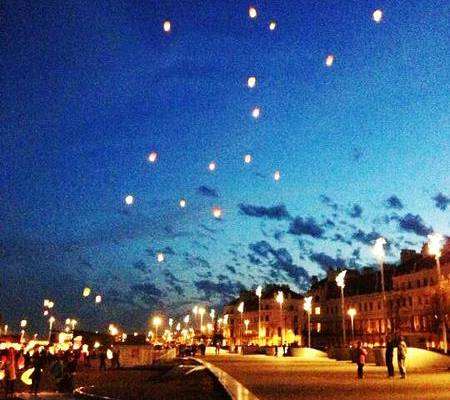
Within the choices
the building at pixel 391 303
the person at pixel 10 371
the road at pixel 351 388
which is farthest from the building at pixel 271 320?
the person at pixel 10 371

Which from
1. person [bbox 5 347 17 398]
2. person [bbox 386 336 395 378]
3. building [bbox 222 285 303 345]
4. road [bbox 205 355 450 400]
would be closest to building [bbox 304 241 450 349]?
building [bbox 222 285 303 345]

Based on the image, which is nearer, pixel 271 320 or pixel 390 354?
pixel 390 354

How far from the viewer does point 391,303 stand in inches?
3310

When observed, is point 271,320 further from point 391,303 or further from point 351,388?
point 351,388

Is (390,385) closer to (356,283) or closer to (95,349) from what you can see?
(95,349)

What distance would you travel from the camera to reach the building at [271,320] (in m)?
120

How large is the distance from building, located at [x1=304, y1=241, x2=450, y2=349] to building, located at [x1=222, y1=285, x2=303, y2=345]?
1149 cm

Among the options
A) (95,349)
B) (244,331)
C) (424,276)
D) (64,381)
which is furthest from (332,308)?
(64,381)

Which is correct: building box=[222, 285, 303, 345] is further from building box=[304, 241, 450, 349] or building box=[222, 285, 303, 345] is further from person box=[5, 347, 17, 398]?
person box=[5, 347, 17, 398]

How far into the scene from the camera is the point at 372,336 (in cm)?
8719

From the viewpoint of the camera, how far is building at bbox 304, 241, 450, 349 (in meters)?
72.5

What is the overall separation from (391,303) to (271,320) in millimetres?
42422

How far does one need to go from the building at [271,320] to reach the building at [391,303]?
11.5m

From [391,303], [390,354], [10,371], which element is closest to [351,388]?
[390,354]
